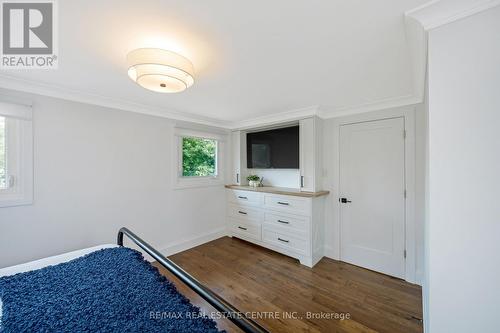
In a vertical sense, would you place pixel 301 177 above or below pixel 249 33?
below

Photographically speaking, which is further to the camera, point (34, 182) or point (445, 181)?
point (34, 182)

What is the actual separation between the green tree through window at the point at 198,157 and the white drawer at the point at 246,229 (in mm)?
1047

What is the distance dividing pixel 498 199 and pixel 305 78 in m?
1.49

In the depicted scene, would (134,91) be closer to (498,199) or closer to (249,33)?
(249,33)

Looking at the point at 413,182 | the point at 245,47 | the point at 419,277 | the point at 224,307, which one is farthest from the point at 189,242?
the point at 413,182

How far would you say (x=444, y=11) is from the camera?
0.94m

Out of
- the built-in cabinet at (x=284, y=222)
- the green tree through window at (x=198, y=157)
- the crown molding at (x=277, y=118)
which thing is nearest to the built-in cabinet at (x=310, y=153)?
the crown molding at (x=277, y=118)

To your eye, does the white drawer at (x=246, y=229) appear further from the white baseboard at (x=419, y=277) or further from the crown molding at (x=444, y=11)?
the crown molding at (x=444, y=11)

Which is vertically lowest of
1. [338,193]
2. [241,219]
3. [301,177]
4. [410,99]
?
[241,219]

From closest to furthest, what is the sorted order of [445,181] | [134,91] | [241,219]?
1. [445,181]
2. [134,91]
3. [241,219]

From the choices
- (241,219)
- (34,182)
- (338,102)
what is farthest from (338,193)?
(34,182)

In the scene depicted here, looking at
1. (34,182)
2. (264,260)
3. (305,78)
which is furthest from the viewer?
(264,260)

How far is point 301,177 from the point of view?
3.03 meters

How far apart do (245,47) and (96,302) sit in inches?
69.3
